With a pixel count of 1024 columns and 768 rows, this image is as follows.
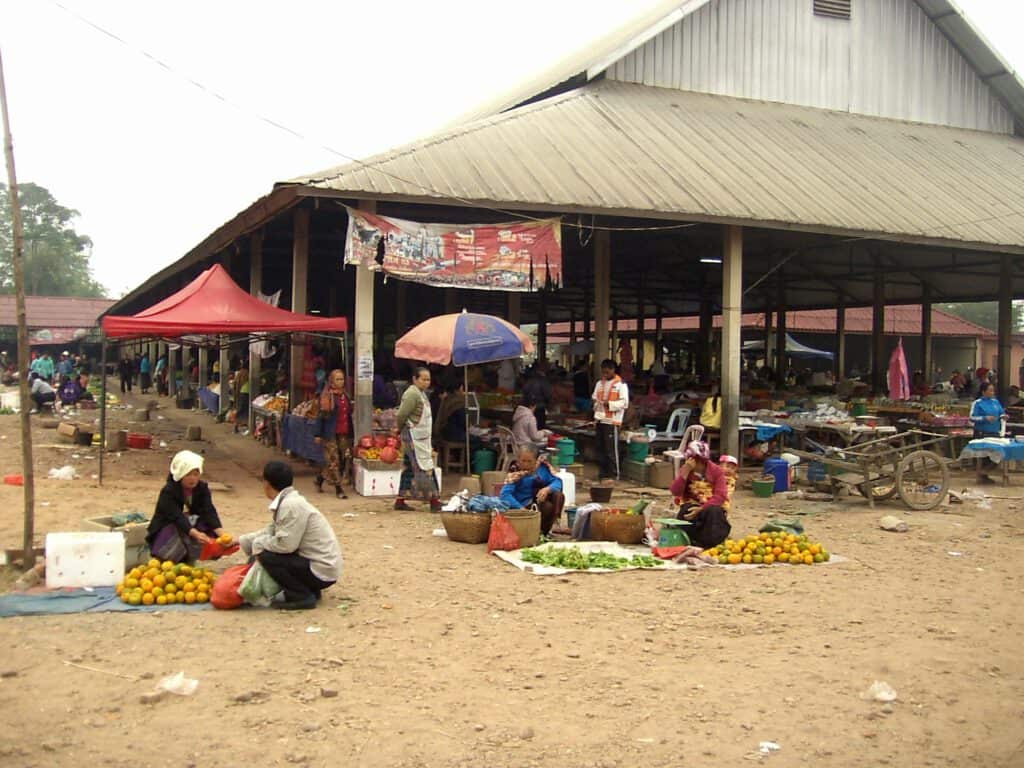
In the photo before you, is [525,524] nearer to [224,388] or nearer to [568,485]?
[568,485]

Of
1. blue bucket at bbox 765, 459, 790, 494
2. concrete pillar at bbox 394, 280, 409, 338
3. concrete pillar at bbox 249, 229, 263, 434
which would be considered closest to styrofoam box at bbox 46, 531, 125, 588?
blue bucket at bbox 765, 459, 790, 494

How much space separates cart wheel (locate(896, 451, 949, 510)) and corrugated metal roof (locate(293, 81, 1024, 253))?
3991 mm

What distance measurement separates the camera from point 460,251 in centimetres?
1294

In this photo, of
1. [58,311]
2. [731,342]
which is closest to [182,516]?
[731,342]

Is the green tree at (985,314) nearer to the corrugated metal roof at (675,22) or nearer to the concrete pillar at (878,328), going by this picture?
the concrete pillar at (878,328)

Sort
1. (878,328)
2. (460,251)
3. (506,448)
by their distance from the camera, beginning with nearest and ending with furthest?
(460,251)
(506,448)
(878,328)

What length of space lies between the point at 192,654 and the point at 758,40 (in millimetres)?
17343

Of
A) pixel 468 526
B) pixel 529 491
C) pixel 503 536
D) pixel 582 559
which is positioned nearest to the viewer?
pixel 582 559

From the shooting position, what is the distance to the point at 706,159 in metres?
15.6

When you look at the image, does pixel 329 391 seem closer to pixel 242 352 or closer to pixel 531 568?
pixel 531 568

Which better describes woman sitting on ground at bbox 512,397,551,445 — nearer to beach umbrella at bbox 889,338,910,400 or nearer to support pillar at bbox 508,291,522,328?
support pillar at bbox 508,291,522,328

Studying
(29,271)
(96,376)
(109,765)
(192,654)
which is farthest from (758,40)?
(29,271)

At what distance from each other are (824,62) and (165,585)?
57.9 ft

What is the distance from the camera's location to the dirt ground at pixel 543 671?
4.45 m
